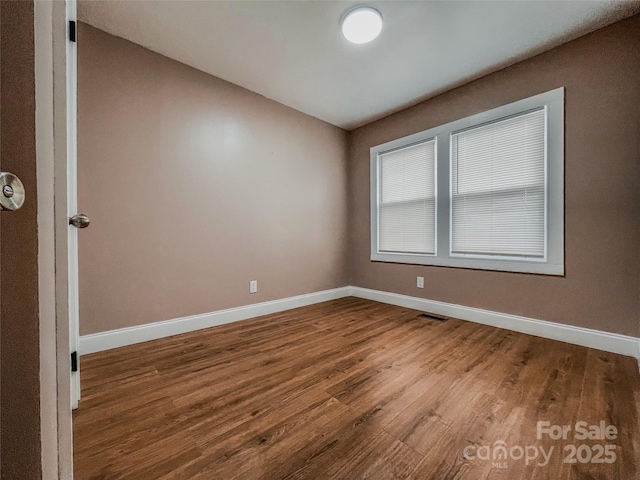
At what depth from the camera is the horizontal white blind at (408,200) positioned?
293 centimetres

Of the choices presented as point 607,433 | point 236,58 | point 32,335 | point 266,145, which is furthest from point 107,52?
point 607,433

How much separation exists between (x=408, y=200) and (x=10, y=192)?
3170 millimetres

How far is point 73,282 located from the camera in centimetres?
121

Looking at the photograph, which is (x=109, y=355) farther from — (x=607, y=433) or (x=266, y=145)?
(x=607, y=433)

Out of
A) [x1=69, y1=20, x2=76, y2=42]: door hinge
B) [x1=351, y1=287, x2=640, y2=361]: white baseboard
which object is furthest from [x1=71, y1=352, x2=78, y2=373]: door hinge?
[x1=351, y1=287, x2=640, y2=361]: white baseboard

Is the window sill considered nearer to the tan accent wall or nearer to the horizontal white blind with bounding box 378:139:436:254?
the horizontal white blind with bounding box 378:139:436:254

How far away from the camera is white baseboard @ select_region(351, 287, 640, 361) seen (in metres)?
1.82

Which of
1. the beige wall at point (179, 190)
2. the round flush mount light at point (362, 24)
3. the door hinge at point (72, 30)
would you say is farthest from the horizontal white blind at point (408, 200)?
the door hinge at point (72, 30)

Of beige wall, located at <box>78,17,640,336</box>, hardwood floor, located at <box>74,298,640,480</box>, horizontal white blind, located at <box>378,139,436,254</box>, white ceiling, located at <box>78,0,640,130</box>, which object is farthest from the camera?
horizontal white blind, located at <box>378,139,436,254</box>

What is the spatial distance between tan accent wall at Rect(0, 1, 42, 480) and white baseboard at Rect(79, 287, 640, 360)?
1.86 metres

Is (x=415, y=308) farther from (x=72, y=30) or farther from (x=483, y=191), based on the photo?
(x=72, y=30)

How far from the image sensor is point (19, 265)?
434 millimetres

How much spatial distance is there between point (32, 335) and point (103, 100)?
222 cm

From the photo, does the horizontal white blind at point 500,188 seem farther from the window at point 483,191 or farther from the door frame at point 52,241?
the door frame at point 52,241
